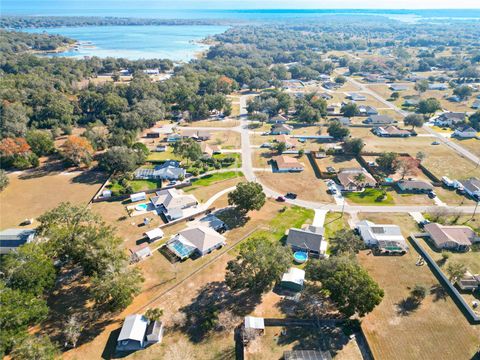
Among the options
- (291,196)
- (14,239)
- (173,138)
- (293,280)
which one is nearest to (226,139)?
(173,138)

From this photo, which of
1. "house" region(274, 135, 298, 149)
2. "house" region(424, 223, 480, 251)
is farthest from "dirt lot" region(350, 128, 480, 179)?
"house" region(424, 223, 480, 251)

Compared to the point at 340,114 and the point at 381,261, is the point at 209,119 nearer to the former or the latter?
the point at 340,114

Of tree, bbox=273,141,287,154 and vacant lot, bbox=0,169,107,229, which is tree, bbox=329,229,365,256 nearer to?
tree, bbox=273,141,287,154

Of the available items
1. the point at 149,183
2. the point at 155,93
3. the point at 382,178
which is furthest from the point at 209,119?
the point at 382,178

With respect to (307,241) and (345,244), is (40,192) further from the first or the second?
(345,244)

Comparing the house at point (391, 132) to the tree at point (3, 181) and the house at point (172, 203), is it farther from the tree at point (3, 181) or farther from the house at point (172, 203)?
the tree at point (3, 181)
